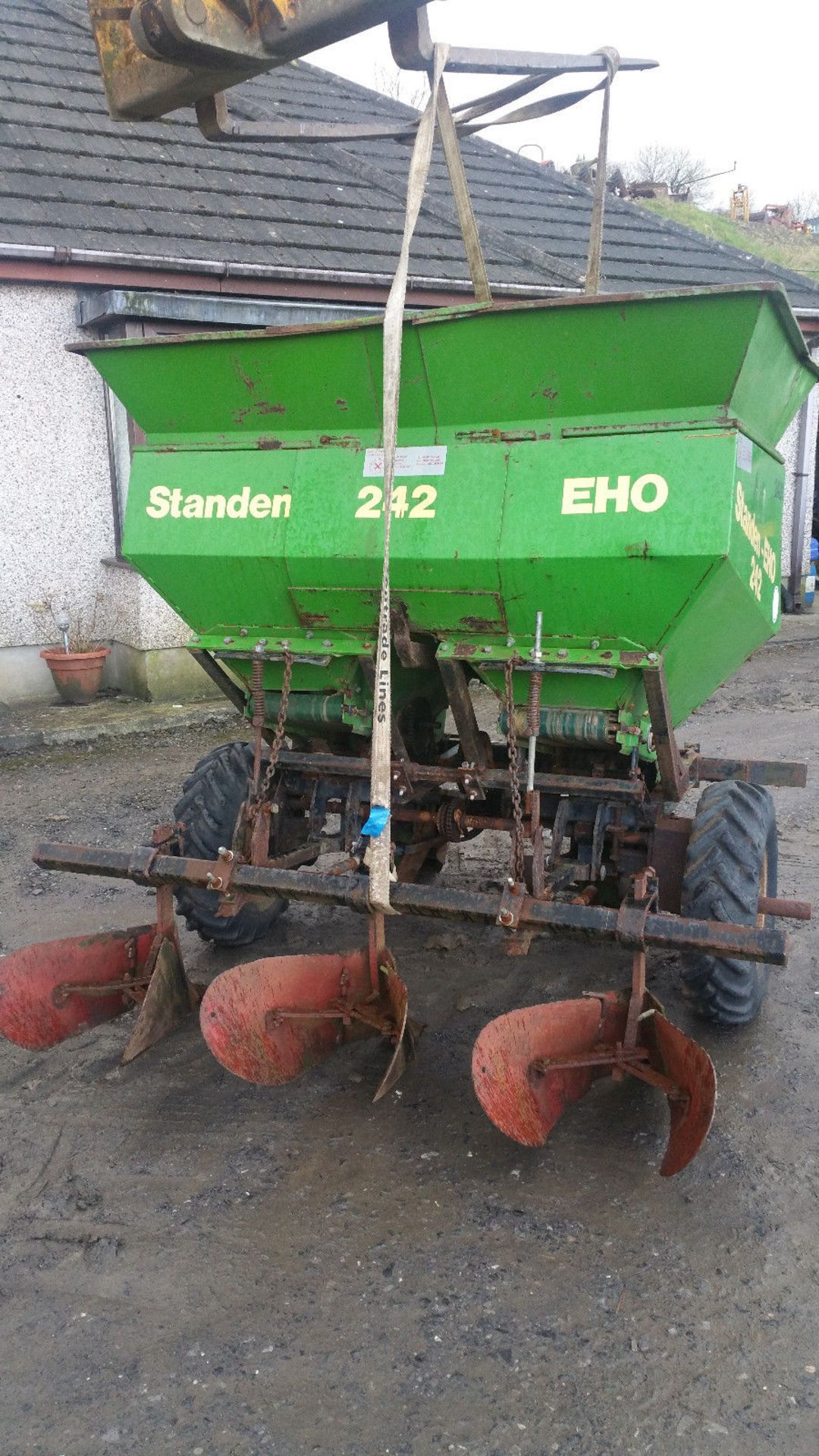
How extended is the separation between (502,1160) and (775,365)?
2.25 m

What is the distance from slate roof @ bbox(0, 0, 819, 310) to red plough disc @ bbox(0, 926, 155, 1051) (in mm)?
5504

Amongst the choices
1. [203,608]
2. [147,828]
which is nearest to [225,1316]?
[203,608]

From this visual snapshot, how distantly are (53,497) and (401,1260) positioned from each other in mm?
6452

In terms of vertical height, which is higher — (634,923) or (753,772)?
(753,772)

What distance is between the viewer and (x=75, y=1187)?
2736 millimetres

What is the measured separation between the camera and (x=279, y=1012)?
3.03 metres

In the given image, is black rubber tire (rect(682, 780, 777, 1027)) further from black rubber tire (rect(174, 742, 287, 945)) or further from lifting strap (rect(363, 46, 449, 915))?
black rubber tire (rect(174, 742, 287, 945))

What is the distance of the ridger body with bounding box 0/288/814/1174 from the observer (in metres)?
2.87

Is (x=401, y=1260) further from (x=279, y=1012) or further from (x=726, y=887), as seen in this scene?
(x=726, y=887)

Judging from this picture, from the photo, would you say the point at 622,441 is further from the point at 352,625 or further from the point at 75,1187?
the point at 75,1187

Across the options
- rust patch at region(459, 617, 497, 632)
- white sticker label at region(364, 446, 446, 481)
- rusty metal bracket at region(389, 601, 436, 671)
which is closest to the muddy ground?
rusty metal bracket at region(389, 601, 436, 671)

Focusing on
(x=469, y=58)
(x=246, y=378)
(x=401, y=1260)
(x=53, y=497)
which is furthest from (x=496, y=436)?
(x=53, y=497)

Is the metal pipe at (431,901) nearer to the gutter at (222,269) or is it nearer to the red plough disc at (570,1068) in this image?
the red plough disc at (570,1068)

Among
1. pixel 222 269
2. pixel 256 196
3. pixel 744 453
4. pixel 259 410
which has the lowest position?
pixel 744 453
